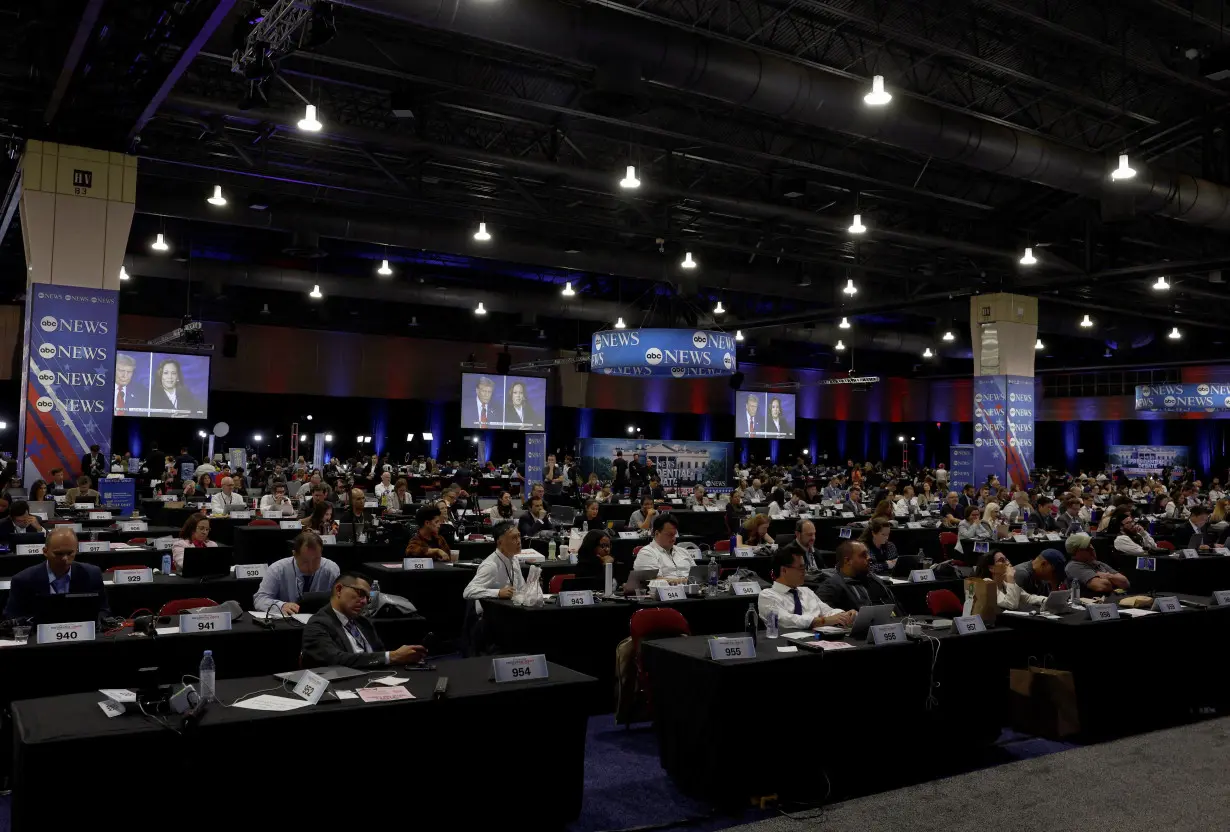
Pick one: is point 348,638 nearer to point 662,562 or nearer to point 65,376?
point 662,562

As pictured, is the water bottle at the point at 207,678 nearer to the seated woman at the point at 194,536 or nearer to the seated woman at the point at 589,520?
the seated woman at the point at 194,536

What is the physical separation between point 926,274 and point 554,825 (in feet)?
58.5

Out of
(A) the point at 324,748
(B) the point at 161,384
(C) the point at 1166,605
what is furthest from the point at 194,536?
(B) the point at 161,384

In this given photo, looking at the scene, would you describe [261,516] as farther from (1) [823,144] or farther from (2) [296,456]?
(2) [296,456]

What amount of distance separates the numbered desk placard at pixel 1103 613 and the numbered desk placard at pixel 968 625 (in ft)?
3.42

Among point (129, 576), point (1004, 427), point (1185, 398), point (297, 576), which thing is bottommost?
point (129, 576)

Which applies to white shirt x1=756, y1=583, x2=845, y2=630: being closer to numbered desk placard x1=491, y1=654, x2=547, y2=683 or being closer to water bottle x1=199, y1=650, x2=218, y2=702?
numbered desk placard x1=491, y1=654, x2=547, y2=683

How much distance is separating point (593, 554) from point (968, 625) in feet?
11.5

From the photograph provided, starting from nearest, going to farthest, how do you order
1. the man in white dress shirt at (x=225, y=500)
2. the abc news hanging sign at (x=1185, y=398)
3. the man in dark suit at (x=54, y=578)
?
the man in dark suit at (x=54, y=578) < the man in white dress shirt at (x=225, y=500) < the abc news hanging sign at (x=1185, y=398)

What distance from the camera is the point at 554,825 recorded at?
4441 millimetres

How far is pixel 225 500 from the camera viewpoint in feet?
43.7

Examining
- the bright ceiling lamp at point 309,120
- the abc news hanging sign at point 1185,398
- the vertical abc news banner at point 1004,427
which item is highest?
the bright ceiling lamp at point 309,120

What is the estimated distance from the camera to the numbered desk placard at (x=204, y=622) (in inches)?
212

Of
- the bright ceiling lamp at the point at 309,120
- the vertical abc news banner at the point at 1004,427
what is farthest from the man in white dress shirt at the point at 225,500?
the vertical abc news banner at the point at 1004,427
